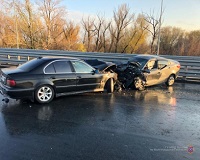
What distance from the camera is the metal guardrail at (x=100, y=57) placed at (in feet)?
37.8

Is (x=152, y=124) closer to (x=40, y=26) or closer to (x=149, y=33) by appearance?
(x=40, y=26)

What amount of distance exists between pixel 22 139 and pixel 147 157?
96.4 inches

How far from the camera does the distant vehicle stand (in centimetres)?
884

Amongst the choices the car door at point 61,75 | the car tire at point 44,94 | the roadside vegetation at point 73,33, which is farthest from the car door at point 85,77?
the roadside vegetation at point 73,33

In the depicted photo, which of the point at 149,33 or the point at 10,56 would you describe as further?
the point at 149,33

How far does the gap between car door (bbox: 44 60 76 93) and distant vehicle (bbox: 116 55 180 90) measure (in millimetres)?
2723

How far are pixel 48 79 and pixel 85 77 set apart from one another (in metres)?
1.44

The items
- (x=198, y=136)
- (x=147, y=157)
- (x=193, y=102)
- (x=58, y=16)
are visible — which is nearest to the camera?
(x=147, y=157)

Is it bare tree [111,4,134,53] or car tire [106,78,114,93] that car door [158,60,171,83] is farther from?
bare tree [111,4,134,53]

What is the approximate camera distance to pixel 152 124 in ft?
16.6

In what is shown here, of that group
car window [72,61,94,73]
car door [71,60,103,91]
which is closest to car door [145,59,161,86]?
car door [71,60,103,91]

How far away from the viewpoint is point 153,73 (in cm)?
923

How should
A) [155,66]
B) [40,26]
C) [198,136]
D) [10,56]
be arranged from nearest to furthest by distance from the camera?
[198,136], [155,66], [10,56], [40,26]

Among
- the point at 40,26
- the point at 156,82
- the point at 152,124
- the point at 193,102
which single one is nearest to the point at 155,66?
the point at 156,82
